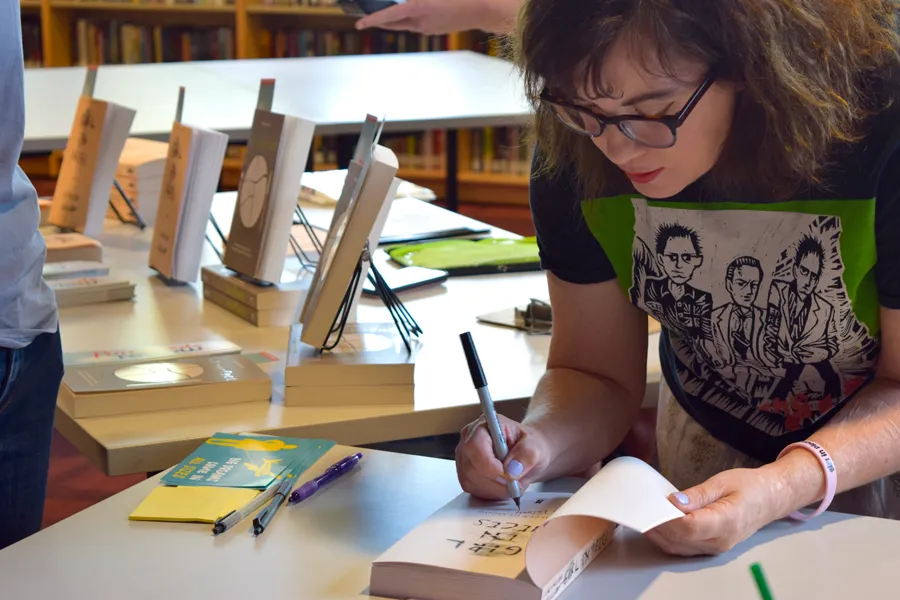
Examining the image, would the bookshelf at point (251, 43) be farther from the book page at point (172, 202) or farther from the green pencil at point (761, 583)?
the green pencil at point (761, 583)

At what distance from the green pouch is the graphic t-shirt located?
71 centimetres

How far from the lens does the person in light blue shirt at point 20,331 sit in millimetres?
1147

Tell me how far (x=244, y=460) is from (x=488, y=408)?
298mm

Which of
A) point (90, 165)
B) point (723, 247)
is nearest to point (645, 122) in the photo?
point (723, 247)

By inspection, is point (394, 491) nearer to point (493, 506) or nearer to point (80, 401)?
point (493, 506)

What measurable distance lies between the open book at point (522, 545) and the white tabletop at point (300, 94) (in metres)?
1.69

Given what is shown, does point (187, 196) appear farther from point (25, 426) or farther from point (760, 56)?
point (760, 56)

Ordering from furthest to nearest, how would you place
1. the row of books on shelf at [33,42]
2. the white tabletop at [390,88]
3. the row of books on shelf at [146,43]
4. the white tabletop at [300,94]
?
the row of books on shelf at [33,42]
the row of books on shelf at [146,43]
the white tabletop at [390,88]
the white tabletop at [300,94]

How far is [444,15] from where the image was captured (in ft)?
6.95

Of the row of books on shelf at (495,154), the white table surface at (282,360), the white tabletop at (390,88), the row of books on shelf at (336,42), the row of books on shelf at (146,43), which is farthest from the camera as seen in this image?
the row of books on shelf at (146,43)

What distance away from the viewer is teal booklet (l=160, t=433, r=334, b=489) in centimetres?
123

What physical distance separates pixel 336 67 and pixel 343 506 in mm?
3085

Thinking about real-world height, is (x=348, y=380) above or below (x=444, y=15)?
below

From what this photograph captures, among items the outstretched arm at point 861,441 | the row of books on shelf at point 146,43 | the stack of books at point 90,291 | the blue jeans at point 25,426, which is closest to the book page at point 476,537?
the outstretched arm at point 861,441
